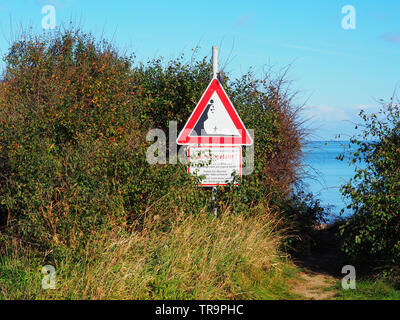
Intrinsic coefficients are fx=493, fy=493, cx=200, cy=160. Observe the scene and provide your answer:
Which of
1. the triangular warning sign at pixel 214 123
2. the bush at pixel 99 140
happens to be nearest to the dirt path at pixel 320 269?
the bush at pixel 99 140

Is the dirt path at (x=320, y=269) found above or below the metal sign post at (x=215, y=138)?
below

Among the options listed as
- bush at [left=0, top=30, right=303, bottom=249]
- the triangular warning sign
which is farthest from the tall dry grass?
the triangular warning sign

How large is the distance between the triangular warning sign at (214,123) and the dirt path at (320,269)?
2.40 meters

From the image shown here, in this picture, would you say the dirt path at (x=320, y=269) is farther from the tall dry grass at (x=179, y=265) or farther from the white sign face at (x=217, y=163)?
the white sign face at (x=217, y=163)

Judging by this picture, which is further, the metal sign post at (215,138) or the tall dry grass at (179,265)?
the metal sign post at (215,138)

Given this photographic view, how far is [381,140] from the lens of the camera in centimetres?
769

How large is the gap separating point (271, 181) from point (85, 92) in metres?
4.38

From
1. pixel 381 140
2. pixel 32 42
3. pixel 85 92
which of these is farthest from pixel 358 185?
pixel 32 42

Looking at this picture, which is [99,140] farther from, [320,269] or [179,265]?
[320,269]

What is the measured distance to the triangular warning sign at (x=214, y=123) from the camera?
8.26 metres

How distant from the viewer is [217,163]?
842 centimetres

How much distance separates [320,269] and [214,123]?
3027 mm

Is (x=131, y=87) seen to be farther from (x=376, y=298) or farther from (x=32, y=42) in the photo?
(x=376, y=298)

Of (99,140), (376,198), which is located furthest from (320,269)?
(99,140)
